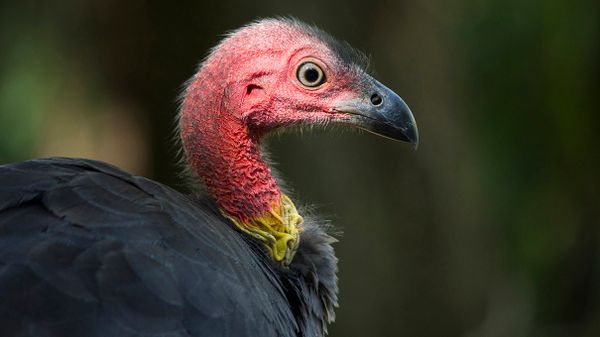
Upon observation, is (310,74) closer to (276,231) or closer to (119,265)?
(276,231)

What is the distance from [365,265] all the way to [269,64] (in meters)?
5.18

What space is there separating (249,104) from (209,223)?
0.76m

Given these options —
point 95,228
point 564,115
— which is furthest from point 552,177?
point 95,228

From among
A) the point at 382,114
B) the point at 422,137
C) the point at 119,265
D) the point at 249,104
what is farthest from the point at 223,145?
the point at 422,137

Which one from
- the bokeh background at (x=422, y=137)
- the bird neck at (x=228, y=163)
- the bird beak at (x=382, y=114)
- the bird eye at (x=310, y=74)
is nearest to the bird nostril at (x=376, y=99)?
the bird beak at (x=382, y=114)

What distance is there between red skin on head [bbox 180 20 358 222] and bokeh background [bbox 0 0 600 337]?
3916 mm

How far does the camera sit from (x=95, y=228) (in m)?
3.83

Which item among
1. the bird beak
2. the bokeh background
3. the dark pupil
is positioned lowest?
the bokeh background

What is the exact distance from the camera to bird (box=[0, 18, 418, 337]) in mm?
3564

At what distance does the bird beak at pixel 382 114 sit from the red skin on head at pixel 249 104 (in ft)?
0.18

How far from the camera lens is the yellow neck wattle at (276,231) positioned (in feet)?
15.8

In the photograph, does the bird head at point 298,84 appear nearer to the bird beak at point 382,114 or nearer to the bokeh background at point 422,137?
the bird beak at point 382,114

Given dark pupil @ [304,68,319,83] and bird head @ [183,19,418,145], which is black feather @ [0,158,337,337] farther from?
dark pupil @ [304,68,319,83]

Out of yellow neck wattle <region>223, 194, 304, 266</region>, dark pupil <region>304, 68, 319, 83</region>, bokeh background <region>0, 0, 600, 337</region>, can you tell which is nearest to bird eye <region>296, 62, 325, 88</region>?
dark pupil <region>304, 68, 319, 83</region>
